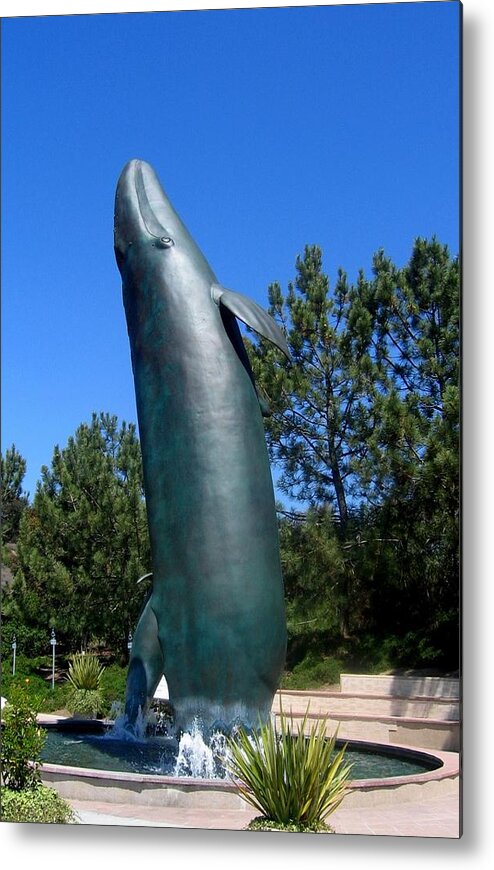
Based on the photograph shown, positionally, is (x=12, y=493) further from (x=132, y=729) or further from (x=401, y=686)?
(x=132, y=729)

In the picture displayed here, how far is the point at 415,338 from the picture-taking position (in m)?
19.2

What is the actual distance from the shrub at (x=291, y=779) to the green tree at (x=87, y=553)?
13.8m

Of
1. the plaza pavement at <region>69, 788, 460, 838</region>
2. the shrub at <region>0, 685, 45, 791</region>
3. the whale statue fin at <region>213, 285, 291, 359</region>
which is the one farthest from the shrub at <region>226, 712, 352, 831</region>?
the whale statue fin at <region>213, 285, 291, 359</region>

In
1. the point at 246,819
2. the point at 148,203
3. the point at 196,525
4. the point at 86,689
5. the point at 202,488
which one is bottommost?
the point at 246,819

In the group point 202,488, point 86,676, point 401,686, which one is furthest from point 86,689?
point 202,488

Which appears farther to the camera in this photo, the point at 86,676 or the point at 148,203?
the point at 86,676

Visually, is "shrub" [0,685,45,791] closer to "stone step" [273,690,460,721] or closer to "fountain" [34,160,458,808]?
"fountain" [34,160,458,808]

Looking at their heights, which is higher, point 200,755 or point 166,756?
point 200,755

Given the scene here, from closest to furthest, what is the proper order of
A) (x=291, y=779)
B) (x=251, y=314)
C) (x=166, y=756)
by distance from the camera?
(x=291, y=779)
(x=251, y=314)
(x=166, y=756)

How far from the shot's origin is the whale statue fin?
773 cm

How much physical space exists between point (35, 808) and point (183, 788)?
988 mm

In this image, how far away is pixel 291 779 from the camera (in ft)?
21.7

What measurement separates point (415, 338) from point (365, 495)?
9.50 ft

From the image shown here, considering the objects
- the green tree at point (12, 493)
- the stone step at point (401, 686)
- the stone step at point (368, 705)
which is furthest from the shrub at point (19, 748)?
the green tree at point (12, 493)
